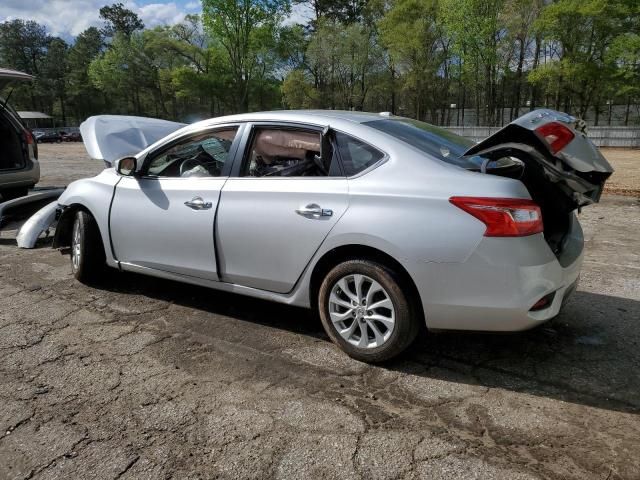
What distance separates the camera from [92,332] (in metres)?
3.83

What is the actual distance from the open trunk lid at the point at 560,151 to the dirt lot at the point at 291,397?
1.12m

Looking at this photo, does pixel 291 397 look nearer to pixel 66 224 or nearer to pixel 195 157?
pixel 195 157

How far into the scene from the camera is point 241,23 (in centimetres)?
4328

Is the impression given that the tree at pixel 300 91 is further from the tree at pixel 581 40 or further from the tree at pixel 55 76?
the tree at pixel 55 76

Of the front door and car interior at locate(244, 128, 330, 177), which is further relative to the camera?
the front door

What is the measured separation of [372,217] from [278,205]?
703 millimetres

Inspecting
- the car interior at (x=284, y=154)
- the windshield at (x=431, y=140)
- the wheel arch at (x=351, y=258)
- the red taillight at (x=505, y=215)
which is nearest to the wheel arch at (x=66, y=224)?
the car interior at (x=284, y=154)

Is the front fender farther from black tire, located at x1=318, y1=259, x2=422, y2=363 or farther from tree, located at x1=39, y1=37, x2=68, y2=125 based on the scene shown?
tree, located at x1=39, y1=37, x2=68, y2=125

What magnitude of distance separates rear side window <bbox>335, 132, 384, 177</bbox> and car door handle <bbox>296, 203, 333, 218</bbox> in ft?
0.88

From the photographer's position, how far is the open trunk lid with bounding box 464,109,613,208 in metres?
2.89

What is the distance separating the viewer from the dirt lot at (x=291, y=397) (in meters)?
2.34

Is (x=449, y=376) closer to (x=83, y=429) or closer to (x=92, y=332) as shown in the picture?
(x=83, y=429)

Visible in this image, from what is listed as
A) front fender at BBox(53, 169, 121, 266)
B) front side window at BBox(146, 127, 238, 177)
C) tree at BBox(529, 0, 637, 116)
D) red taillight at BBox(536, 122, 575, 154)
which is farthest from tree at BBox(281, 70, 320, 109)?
red taillight at BBox(536, 122, 575, 154)

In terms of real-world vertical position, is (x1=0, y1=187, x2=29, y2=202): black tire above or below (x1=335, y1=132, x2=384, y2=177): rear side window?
below
